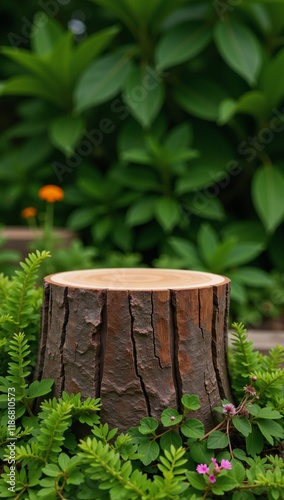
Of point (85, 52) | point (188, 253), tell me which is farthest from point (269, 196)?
point (85, 52)

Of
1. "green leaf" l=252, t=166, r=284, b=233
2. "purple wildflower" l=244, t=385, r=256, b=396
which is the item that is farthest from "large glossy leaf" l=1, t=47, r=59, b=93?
"purple wildflower" l=244, t=385, r=256, b=396

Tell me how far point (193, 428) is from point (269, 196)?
86.6 inches

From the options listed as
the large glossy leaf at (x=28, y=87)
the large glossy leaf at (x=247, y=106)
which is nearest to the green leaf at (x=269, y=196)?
the large glossy leaf at (x=247, y=106)

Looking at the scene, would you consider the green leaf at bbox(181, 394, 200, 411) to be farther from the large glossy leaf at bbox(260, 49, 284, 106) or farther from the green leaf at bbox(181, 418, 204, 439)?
the large glossy leaf at bbox(260, 49, 284, 106)

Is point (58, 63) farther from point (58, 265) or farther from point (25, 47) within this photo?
point (25, 47)

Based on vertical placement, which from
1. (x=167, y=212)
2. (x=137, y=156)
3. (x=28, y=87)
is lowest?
(x=167, y=212)

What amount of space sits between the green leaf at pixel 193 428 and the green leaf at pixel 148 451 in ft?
Result: 0.25

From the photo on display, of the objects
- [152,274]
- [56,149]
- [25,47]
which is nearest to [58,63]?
[56,149]

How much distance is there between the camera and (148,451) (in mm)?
1495

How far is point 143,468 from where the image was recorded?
1.52 meters

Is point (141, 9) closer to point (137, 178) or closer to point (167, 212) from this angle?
point (137, 178)

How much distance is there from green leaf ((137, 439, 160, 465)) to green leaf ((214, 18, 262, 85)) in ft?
7.73

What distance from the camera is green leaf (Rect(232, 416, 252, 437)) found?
153 cm

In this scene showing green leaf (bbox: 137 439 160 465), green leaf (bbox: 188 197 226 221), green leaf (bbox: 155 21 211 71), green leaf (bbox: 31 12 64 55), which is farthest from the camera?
green leaf (bbox: 31 12 64 55)
